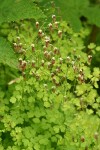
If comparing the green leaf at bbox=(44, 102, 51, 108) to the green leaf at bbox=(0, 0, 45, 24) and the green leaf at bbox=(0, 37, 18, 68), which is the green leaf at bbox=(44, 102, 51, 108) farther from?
the green leaf at bbox=(0, 0, 45, 24)

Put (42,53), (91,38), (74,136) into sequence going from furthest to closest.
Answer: (91,38) < (42,53) < (74,136)

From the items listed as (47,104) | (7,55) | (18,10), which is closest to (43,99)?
(47,104)

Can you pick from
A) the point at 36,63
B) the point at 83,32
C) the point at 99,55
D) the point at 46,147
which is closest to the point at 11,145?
the point at 46,147

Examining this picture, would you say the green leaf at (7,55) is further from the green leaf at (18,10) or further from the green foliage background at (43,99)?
the green leaf at (18,10)

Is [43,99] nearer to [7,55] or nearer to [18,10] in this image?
[7,55]

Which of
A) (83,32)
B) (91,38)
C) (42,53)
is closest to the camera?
(42,53)

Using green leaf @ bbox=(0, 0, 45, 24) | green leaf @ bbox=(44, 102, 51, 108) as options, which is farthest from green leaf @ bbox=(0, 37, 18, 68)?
green leaf @ bbox=(44, 102, 51, 108)

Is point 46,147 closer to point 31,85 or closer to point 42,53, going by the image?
point 31,85
